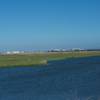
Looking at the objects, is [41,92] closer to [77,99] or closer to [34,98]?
[34,98]

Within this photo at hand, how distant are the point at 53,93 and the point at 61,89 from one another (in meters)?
2.77

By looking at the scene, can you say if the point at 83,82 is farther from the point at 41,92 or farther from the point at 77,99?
the point at 77,99

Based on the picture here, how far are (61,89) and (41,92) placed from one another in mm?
2212

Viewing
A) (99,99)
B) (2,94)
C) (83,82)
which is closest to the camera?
(99,99)

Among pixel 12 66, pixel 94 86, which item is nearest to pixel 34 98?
pixel 94 86

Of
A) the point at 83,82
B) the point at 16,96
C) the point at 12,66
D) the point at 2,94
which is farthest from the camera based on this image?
the point at 12,66

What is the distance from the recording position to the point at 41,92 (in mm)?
34562

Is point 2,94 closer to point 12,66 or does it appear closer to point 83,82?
point 83,82

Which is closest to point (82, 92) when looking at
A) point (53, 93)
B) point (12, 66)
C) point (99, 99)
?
point (53, 93)

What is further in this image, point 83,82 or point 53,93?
point 83,82

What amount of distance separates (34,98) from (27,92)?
4.24 meters

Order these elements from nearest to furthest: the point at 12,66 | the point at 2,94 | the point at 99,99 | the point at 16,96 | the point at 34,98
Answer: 1. the point at 99,99
2. the point at 34,98
3. the point at 16,96
4. the point at 2,94
5. the point at 12,66

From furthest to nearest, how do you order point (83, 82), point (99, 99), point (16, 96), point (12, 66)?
point (12, 66), point (83, 82), point (16, 96), point (99, 99)

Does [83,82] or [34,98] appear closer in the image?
[34,98]
